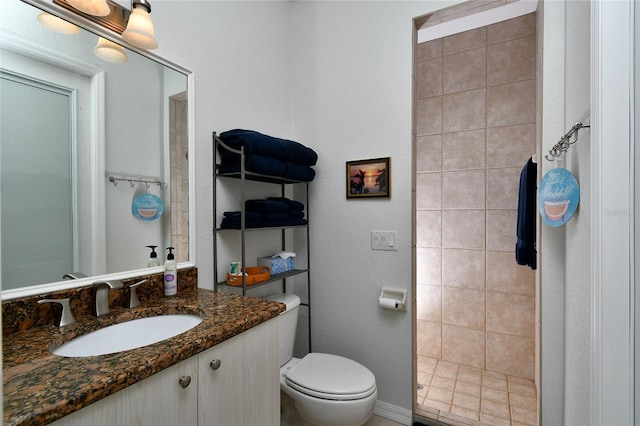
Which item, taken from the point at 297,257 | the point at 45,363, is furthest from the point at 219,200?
the point at 45,363

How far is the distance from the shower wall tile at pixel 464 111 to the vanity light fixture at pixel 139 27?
2.04 meters

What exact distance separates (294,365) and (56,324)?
1.05 metres

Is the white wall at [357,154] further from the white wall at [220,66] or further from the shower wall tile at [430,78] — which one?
the shower wall tile at [430,78]

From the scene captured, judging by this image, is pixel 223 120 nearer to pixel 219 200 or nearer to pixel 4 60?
pixel 219 200

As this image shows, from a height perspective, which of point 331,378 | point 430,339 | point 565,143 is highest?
point 565,143

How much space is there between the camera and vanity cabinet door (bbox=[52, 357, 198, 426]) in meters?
0.63

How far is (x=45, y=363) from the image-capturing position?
2.35 feet

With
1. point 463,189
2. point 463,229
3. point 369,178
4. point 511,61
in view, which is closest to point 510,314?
point 463,229

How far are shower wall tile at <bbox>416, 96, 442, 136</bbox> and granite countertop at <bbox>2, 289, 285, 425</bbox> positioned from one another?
198 centimetres

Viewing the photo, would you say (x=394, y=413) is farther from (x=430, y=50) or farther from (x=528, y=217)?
(x=430, y=50)

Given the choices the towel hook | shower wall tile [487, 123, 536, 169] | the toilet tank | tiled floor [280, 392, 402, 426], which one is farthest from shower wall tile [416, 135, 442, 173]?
tiled floor [280, 392, 402, 426]

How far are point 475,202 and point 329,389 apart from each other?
5.52ft

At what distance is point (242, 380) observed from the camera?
990 millimetres

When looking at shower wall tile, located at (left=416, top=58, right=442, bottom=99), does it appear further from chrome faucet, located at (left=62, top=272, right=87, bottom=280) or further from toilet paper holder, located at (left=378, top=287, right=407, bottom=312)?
chrome faucet, located at (left=62, top=272, right=87, bottom=280)
